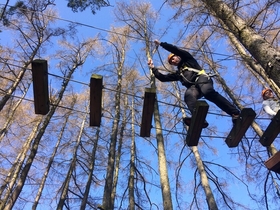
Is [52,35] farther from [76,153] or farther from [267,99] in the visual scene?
[267,99]

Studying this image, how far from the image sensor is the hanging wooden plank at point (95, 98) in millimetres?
2627

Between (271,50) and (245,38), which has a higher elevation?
(245,38)

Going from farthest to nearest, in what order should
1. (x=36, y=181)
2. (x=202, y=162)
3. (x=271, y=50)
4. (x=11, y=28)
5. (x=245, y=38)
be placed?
1. (x=36, y=181)
2. (x=11, y=28)
3. (x=202, y=162)
4. (x=245, y=38)
5. (x=271, y=50)

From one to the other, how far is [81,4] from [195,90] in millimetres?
4147

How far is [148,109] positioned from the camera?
2854 mm

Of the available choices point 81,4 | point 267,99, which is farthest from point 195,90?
point 81,4

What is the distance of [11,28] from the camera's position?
27.4ft

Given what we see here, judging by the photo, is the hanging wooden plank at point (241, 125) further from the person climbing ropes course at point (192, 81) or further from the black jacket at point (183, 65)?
the black jacket at point (183, 65)

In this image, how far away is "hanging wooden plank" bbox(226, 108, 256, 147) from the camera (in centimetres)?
263

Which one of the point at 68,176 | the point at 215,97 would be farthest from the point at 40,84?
the point at 68,176

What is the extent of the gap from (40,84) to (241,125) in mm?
2112

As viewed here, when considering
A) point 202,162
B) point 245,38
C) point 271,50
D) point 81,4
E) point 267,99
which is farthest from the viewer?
point 202,162

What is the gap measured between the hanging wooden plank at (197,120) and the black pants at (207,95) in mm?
212

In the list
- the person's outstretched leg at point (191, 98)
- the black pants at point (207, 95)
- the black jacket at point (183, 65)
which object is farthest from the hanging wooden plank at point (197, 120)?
the black jacket at point (183, 65)
